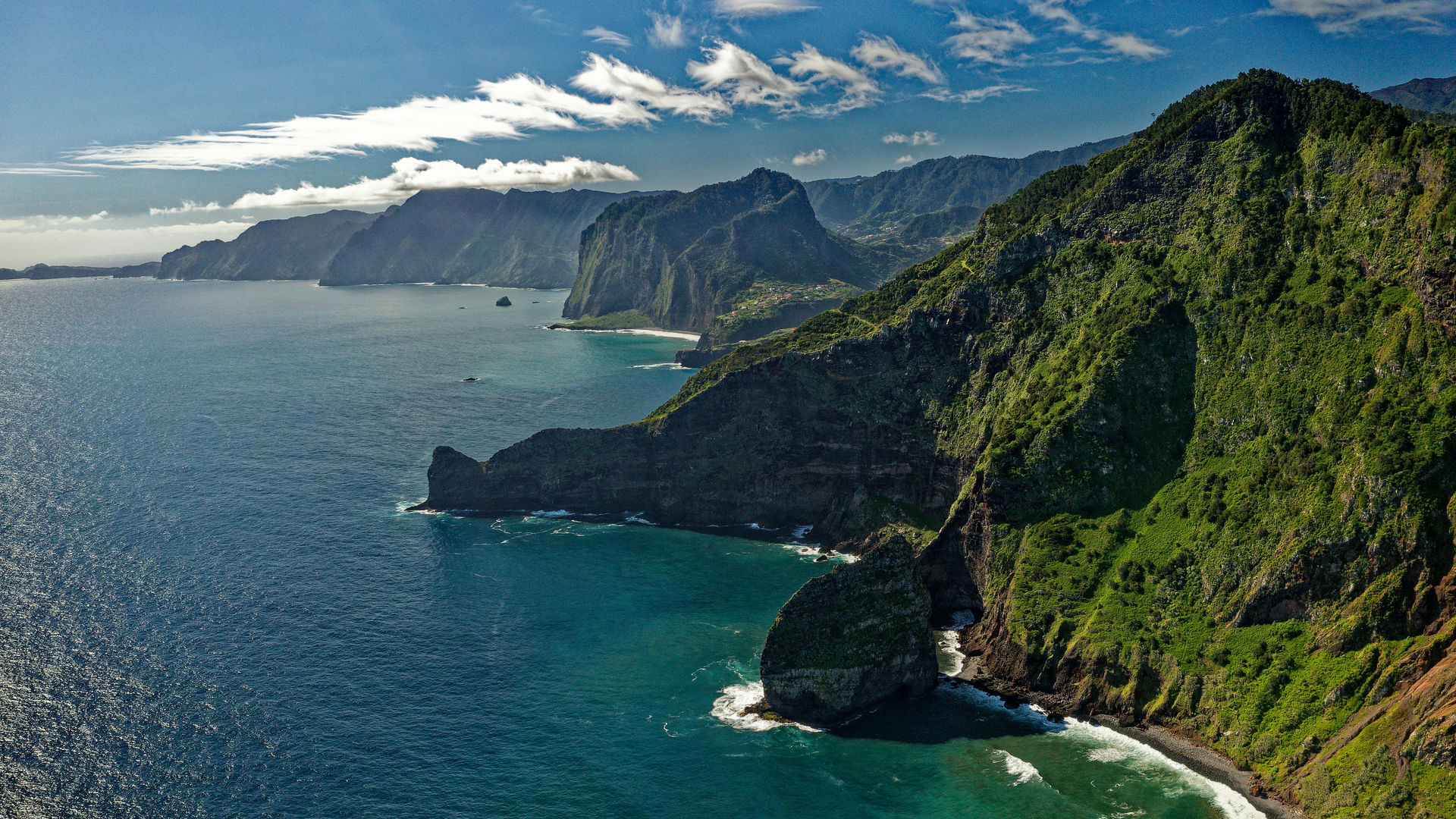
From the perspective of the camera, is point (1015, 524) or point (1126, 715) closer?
point (1126, 715)

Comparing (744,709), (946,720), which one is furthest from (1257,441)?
(744,709)

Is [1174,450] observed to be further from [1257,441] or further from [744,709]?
[744,709]

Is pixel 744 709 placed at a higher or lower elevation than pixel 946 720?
lower

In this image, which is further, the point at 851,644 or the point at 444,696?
the point at 444,696

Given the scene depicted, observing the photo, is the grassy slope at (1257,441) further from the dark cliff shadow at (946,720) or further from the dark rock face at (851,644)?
the dark rock face at (851,644)

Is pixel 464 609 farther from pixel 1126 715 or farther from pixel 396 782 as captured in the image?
pixel 1126 715

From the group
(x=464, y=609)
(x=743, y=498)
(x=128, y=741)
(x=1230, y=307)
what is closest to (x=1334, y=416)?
(x=1230, y=307)
